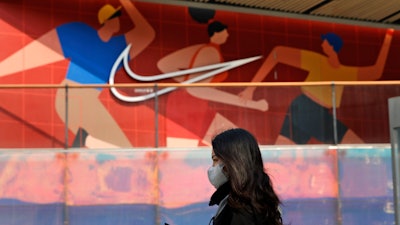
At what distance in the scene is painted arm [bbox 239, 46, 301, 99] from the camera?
16.5m

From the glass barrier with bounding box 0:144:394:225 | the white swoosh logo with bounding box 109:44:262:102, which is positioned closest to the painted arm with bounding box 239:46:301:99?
the white swoosh logo with bounding box 109:44:262:102

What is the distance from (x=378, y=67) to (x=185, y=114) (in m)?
8.96

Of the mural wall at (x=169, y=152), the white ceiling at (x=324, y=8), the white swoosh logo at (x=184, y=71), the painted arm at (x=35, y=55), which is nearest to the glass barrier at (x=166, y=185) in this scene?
the mural wall at (x=169, y=152)

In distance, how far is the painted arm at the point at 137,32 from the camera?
15211mm

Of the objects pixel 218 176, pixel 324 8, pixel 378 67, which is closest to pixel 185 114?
pixel 324 8

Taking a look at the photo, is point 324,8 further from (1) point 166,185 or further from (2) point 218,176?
(2) point 218,176

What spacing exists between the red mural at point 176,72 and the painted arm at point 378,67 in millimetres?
27

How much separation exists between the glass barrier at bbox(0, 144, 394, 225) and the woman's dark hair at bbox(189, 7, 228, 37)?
6.01 metres

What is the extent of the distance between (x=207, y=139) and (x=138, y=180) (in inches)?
50.7

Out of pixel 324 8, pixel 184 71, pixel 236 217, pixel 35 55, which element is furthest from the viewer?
pixel 324 8

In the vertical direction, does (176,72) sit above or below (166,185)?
above

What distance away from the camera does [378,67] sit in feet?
59.2

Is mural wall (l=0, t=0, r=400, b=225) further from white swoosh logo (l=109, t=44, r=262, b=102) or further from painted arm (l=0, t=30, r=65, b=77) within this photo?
white swoosh logo (l=109, t=44, r=262, b=102)

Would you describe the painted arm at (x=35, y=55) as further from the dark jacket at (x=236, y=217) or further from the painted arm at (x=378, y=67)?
the dark jacket at (x=236, y=217)
